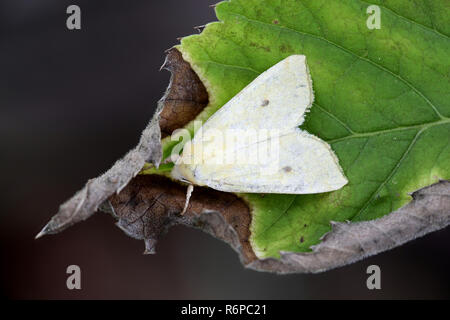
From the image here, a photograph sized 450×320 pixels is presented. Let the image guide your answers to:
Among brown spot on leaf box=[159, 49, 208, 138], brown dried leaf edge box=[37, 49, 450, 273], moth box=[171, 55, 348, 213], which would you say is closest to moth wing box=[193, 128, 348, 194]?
moth box=[171, 55, 348, 213]

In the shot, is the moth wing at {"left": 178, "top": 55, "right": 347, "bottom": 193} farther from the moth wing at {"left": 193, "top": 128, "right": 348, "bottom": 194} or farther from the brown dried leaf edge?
the brown dried leaf edge

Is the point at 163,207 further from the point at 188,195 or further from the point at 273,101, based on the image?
the point at 273,101

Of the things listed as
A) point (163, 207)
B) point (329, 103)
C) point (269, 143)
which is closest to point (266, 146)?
point (269, 143)

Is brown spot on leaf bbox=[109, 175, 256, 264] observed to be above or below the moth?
below

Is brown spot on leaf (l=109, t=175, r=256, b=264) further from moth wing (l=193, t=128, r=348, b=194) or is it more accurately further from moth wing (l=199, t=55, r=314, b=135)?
moth wing (l=199, t=55, r=314, b=135)

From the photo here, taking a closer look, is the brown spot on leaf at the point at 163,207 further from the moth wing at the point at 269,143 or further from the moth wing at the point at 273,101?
the moth wing at the point at 273,101

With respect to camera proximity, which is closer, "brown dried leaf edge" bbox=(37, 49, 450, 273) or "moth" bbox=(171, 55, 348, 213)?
"brown dried leaf edge" bbox=(37, 49, 450, 273)
